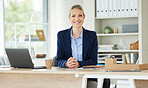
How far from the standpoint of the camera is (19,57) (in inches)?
106

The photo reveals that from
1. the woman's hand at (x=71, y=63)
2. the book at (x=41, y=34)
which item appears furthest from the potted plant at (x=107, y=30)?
the woman's hand at (x=71, y=63)

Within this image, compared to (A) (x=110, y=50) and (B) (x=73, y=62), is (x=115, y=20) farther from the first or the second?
(B) (x=73, y=62)

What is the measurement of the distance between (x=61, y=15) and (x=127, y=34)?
1273 millimetres

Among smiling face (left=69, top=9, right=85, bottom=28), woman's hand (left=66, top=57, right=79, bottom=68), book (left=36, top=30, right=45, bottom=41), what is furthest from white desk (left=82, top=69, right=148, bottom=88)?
book (left=36, top=30, right=45, bottom=41)

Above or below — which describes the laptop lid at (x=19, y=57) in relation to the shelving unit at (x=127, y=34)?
below

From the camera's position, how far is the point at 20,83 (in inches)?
105

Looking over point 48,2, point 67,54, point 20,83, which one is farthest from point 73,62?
point 48,2

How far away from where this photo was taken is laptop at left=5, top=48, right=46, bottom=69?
2.67 metres

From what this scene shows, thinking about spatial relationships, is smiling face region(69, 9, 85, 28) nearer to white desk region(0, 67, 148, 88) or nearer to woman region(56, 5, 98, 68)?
woman region(56, 5, 98, 68)

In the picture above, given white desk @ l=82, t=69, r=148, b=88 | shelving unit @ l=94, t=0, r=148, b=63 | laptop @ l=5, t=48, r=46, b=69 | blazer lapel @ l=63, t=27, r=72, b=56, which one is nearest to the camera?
white desk @ l=82, t=69, r=148, b=88

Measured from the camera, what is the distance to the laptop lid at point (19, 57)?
8.75 ft

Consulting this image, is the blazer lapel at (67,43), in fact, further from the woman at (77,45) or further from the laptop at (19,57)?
the laptop at (19,57)

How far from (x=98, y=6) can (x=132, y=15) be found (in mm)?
612

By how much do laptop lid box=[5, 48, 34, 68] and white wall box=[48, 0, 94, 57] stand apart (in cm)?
237
